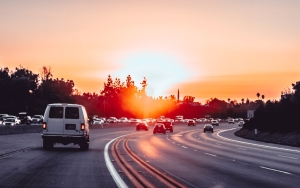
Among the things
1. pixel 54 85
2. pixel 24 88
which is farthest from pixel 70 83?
pixel 24 88

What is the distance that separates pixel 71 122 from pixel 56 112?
964mm

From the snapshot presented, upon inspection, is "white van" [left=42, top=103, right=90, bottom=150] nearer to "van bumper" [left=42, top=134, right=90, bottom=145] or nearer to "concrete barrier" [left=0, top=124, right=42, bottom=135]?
"van bumper" [left=42, top=134, right=90, bottom=145]

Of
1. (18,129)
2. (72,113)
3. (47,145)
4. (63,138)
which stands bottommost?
(47,145)

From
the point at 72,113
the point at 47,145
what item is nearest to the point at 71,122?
the point at 72,113

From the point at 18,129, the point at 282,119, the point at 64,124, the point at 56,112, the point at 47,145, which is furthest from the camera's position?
the point at 282,119

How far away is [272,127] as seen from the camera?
67.4m

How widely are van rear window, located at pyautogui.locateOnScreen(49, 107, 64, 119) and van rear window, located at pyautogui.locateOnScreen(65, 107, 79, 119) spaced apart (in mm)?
281

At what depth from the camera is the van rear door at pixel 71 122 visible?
31016 mm

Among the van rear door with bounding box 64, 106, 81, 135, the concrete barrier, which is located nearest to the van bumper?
the van rear door with bounding box 64, 106, 81, 135

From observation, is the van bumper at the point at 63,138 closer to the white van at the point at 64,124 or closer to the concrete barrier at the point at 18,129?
the white van at the point at 64,124

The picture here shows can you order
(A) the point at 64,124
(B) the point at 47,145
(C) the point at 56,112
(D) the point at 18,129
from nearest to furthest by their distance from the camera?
(A) the point at 64,124 < (C) the point at 56,112 < (B) the point at 47,145 < (D) the point at 18,129

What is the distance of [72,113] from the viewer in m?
31.2

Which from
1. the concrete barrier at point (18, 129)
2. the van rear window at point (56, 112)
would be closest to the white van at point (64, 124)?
the van rear window at point (56, 112)

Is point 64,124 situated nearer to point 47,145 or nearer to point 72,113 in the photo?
point 72,113
